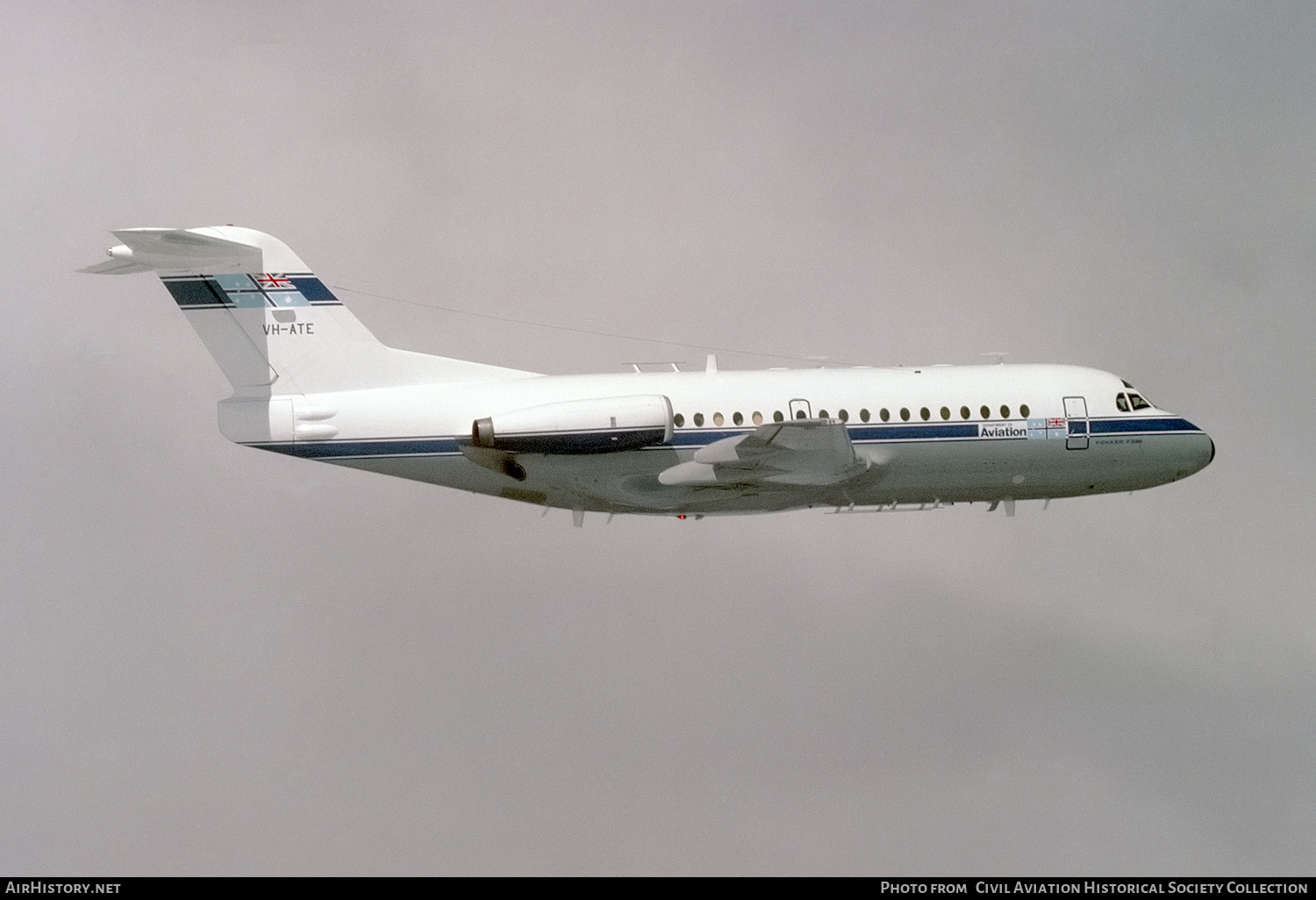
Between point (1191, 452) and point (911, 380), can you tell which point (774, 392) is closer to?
point (911, 380)

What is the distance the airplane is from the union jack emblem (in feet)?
0.10

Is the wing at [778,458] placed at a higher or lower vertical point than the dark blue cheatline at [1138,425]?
lower

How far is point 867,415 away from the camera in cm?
3934

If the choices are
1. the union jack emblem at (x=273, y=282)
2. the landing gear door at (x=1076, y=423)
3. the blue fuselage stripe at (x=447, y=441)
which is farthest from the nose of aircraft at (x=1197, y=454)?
the union jack emblem at (x=273, y=282)

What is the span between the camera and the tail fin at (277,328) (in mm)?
38750

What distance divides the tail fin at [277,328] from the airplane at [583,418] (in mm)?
31

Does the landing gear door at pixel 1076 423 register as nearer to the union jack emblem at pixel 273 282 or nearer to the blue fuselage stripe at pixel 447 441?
the blue fuselage stripe at pixel 447 441

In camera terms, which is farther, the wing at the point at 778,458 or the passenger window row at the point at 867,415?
the passenger window row at the point at 867,415

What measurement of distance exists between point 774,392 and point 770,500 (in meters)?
2.01

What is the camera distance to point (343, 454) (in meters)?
38.1

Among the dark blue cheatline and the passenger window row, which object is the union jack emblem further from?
the dark blue cheatline

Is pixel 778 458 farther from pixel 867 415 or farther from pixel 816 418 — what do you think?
pixel 867 415

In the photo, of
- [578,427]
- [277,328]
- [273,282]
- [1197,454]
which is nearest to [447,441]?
[578,427]

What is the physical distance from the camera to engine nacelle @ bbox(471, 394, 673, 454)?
37156 millimetres
